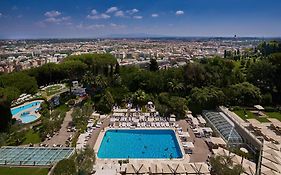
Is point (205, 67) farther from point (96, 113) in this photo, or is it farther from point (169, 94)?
point (96, 113)

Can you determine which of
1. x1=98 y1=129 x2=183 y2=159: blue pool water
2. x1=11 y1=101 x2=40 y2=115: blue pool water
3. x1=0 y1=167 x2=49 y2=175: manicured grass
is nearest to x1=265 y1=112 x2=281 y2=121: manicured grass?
x1=98 y1=129 x2=183 y2=159: blue pool water

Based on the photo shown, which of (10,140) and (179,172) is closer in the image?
(179,172)

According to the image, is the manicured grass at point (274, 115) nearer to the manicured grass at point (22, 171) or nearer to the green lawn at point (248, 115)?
the green lawn at point (248, 115)

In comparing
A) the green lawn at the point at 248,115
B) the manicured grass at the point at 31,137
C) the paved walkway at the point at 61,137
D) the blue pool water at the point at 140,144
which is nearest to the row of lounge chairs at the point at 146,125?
the blue pool water at the point at 140,144

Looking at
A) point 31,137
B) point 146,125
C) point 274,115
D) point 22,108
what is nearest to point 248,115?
point 274,115

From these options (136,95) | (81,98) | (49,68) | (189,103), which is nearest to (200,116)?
(189,103)

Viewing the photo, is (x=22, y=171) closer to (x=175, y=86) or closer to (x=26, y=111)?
(x=26, y=111)

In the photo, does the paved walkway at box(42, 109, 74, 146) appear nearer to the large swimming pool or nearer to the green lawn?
the large swimming pool
